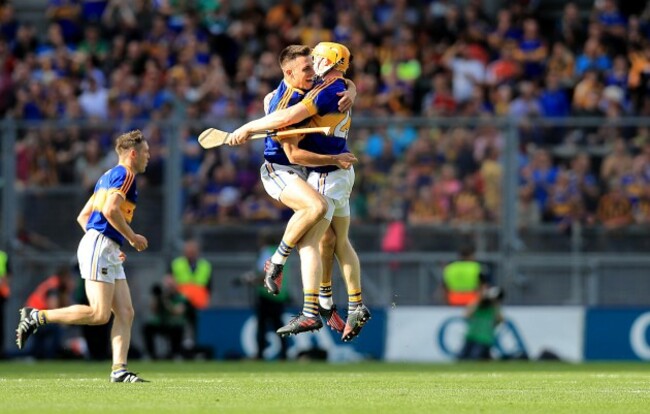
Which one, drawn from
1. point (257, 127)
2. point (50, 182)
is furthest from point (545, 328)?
point (257, 127)

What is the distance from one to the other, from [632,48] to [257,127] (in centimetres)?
1398

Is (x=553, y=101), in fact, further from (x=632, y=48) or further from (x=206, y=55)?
(x=206, y=55)

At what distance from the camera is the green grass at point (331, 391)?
1127cm

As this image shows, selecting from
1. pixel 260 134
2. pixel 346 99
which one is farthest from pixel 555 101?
pixel 260 134

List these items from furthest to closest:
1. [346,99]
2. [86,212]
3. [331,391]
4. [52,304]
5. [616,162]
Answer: [52,304]
[616,162]
[86,212]
[346,99]
[331,391]

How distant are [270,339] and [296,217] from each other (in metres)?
9.05

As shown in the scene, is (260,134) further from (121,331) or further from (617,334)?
(617,334)

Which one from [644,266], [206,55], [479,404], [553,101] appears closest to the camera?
[479,404]

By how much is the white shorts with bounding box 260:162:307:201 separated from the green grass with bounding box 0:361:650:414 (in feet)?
6.24

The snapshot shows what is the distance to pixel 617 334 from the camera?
22.4m

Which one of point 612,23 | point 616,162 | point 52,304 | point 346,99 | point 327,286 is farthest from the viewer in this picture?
point 612,23

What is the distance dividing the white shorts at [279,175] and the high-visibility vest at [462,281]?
26.4 feet

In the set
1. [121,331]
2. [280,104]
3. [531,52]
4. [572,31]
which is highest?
[572,31]

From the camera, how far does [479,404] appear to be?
38.5 feet
